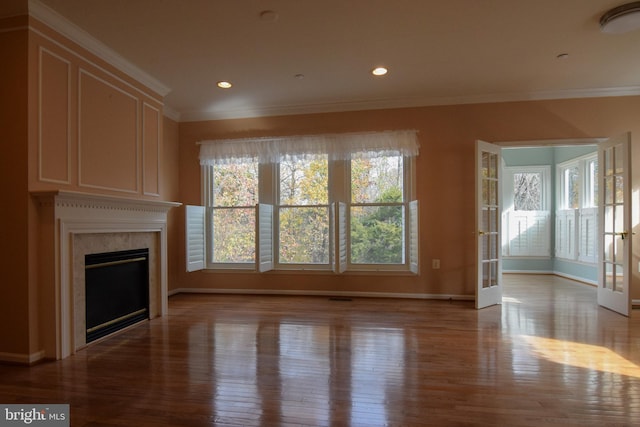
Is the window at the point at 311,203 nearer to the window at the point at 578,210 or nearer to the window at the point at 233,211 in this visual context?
the window at the point at 233,211

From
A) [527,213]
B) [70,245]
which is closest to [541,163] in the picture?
[527,213]

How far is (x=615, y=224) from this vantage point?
13.2ft

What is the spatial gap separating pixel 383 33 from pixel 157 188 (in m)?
2.92

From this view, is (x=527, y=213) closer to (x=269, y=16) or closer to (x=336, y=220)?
(x=336, y=220)

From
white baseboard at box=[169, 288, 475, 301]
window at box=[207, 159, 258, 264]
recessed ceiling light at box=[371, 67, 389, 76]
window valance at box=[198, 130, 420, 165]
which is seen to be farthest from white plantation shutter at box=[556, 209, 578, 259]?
window at box=[207, 159, 258, 264]

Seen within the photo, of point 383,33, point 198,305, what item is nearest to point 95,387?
point 198,305

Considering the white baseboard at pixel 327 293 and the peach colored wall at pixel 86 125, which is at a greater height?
the peach colored wall at pixel 86 125

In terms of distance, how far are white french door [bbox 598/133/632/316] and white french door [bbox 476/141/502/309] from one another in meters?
1.15

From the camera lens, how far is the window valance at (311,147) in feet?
15.3

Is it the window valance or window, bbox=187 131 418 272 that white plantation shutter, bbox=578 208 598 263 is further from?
the window valance

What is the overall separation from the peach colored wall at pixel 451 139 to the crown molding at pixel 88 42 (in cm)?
167

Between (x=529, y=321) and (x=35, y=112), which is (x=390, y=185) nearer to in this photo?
(x=529, y=321)

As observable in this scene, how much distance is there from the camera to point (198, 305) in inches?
174

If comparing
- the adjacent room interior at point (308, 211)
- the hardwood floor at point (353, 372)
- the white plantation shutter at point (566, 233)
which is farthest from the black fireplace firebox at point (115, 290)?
the white plantation shutter at point (566, 233)
